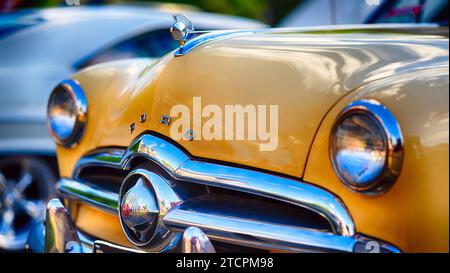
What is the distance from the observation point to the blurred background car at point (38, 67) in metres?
4.71

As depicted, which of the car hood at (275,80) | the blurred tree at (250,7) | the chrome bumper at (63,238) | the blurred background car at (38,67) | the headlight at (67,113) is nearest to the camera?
the car hood at (275,80)

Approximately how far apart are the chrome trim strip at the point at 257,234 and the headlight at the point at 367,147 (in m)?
0.15

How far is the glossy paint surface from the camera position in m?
1.76

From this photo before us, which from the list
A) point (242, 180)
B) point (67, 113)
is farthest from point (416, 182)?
point (67, 113)

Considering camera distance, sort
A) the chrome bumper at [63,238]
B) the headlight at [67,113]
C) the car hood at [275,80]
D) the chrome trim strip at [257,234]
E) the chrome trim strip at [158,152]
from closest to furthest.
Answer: the chrome trim strip at [257,234]
the car hood at [275,80]
the chrome trim strip at [158,152]
the chrome bumper at [63,238]
the headlight at [67,113]

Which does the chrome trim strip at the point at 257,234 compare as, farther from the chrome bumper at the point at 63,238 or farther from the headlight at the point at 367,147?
the chrome bumper at the point at 63,238

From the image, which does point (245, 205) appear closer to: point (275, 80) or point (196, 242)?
point (196, 242)

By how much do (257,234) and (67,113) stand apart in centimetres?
115

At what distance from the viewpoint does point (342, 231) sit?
1.86m

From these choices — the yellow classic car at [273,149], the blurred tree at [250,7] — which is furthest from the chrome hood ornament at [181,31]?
the blurred tree at [250,7]

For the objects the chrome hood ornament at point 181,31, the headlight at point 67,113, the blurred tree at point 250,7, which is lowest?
the headlight at point 67,113

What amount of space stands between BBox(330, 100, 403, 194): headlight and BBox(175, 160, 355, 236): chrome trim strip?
79 millimetres

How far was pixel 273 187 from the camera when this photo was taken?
6.49 ft
